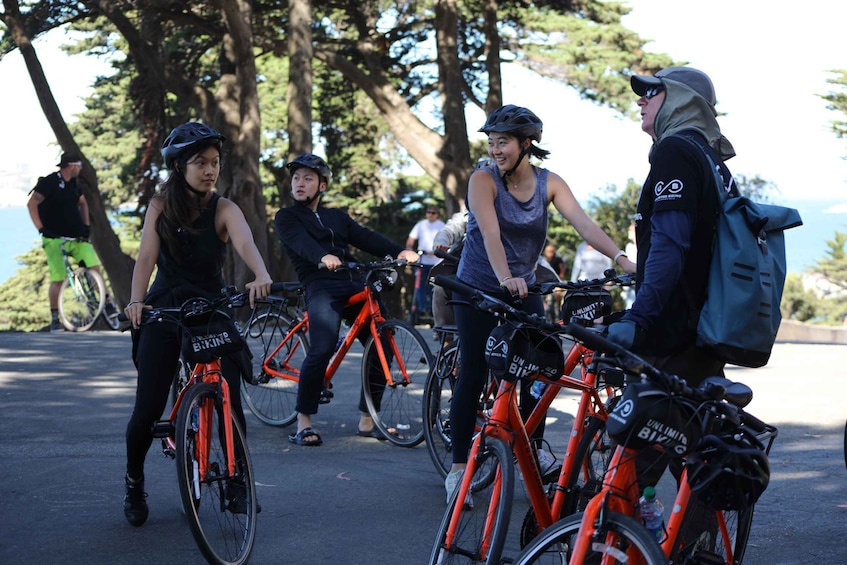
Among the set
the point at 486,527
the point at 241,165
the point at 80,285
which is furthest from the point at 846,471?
the point at 241,165

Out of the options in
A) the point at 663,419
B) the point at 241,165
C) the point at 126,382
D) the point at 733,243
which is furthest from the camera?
the point at 241,165

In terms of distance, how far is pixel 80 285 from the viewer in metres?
15.2

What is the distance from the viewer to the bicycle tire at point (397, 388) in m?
7.73

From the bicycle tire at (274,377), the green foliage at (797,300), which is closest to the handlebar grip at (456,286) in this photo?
the bicycle tire at (274,377)

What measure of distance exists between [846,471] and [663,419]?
4.58 metres

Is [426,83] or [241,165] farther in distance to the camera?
[426,83]

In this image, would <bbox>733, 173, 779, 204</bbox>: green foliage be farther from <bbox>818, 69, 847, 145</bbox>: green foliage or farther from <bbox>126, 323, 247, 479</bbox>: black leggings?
<bbox>126, 323, 247, 479</bbox>: black leggings

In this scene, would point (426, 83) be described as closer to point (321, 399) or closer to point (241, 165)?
point (241, 165)

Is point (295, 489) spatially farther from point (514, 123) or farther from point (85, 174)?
point (85, 174)

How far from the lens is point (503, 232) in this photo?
562cm

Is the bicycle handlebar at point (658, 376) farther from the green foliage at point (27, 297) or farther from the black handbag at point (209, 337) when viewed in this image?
the green foliage at point (27, 297)

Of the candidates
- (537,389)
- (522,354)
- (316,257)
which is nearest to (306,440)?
(316,257)

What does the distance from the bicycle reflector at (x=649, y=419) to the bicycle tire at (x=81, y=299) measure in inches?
501

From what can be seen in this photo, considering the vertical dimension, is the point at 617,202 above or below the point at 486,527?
above
